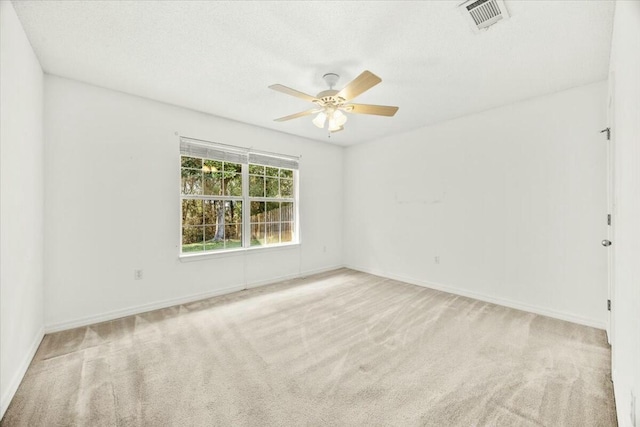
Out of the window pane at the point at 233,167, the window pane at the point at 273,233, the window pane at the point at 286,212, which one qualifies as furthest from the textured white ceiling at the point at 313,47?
the window pane at the point at 273,233

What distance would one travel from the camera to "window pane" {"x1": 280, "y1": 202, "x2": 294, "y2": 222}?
468 cm

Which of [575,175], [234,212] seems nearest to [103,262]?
[234,212]

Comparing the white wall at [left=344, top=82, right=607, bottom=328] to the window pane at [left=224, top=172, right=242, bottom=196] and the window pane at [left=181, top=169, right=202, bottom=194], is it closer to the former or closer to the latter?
the window pane at [left=224, top=172, right=242, bottom=196]

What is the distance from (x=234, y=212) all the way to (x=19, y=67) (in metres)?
2.52

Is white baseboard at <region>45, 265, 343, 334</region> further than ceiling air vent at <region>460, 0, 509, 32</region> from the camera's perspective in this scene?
Yes

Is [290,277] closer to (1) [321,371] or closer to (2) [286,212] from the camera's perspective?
(2) [286,212]

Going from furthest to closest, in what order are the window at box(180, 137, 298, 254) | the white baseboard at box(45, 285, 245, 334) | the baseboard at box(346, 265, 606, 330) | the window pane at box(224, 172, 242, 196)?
the window pane at box(224, 172, 242, 196) → the window at box(180, 137, 298, 254) → the baseboard at box(346, 265, 606, 330) → the white baseboard at box(45, 285, 245, 334)

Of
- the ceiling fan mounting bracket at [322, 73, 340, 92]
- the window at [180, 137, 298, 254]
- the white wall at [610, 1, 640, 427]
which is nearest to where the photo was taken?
the white wall at [610, 1, 640, 427]

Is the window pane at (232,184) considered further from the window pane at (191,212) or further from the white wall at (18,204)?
the white wall at (18,204)

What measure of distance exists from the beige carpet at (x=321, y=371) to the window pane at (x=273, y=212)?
171 centimetres

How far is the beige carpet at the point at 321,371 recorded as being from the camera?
1.60 m

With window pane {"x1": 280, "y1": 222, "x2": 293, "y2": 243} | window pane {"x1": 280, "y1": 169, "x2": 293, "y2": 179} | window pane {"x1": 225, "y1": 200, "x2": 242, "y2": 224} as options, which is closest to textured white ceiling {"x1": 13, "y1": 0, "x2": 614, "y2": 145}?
window pane {"x1": 225, "y1": 200, "x2": 242, "y2": 224}

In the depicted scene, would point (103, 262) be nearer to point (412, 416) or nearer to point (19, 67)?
point (19, 67)

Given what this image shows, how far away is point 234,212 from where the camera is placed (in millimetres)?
4066
